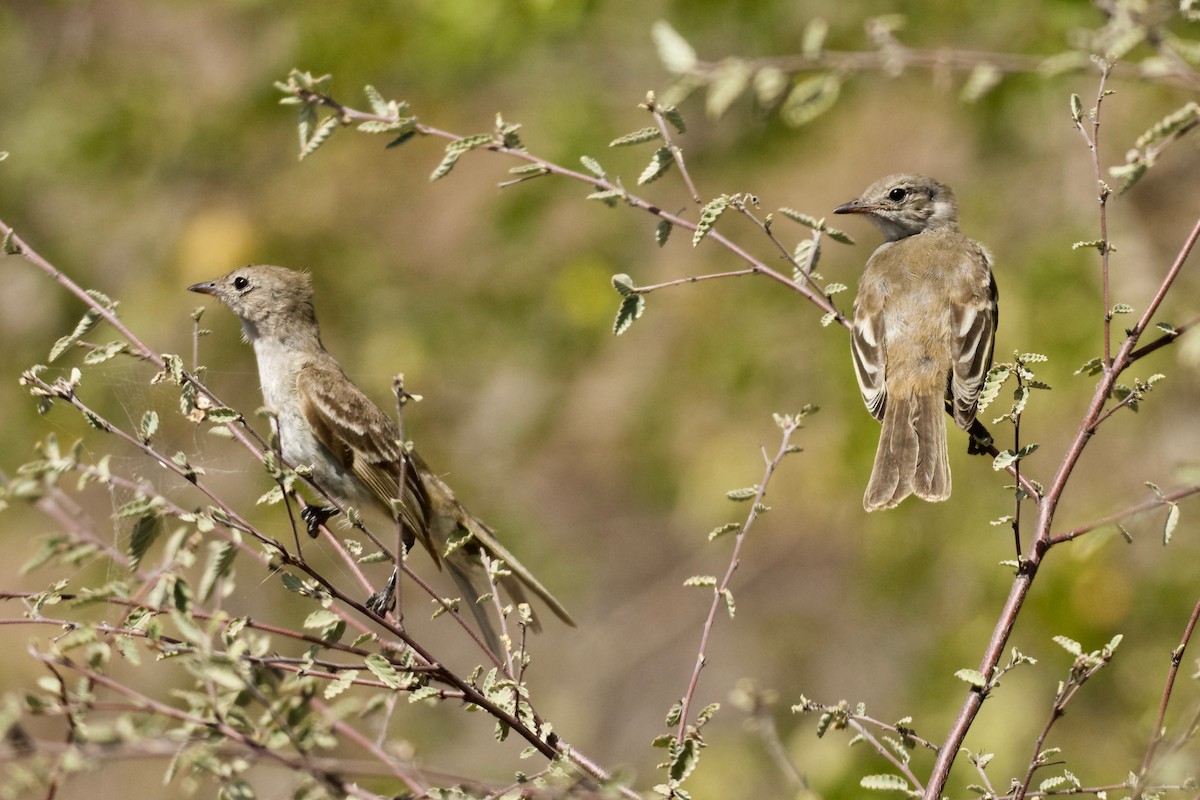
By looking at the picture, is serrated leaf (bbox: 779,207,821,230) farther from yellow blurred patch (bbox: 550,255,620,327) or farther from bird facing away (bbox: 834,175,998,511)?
yellow blurred patch (bbox: 550,255,620,327)

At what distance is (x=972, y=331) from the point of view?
204 inches

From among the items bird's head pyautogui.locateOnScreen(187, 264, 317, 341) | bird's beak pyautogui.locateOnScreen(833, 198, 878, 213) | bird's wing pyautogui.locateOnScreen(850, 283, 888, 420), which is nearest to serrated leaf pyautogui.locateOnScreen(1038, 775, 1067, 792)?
bird's wing pyautogui.locateOnScreen(850, 283, 888, 420)

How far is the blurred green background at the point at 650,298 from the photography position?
5.86 m

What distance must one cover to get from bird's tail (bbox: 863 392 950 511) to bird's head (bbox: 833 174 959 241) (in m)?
1.37

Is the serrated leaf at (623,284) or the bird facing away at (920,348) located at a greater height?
the bird facing away at (920,348)

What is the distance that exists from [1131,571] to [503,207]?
380 cm

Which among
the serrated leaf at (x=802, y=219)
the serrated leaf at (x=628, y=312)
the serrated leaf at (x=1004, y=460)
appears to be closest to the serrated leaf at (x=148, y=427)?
the serrated leaf at (x=628, y=312)

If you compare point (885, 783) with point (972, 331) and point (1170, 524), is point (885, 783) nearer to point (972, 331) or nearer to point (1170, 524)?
point (1170, 524)

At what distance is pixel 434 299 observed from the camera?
7770mm

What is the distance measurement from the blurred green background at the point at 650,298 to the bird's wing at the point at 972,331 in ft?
1.72

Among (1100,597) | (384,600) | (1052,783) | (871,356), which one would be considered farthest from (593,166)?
(1100,597)

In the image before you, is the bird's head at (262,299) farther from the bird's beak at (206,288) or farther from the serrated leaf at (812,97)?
the serrated leaf at (812,97)

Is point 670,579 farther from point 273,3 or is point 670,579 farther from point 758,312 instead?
point 273,3

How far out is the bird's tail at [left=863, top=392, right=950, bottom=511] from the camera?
4578 mm
